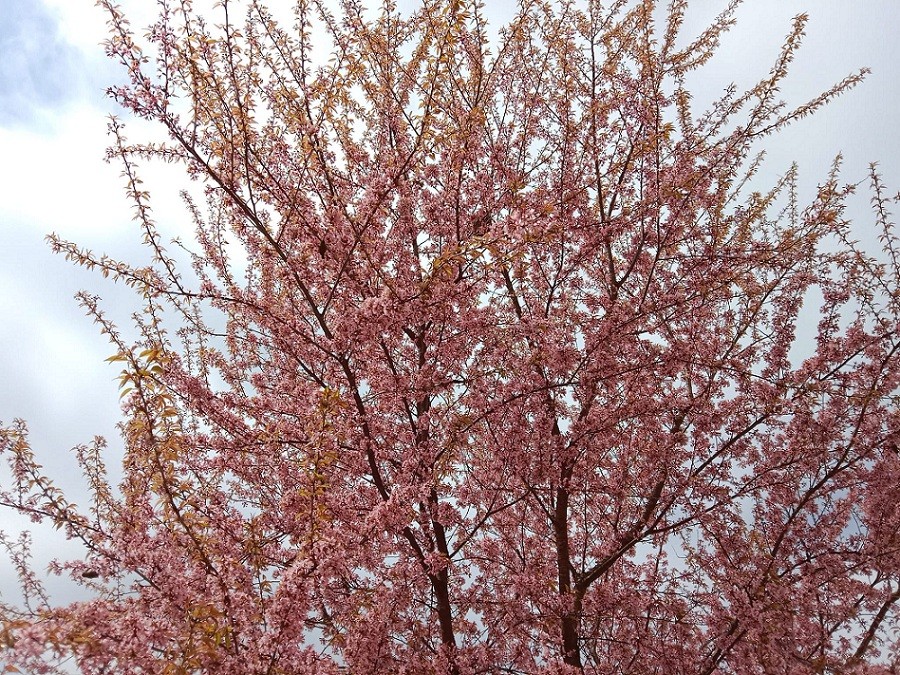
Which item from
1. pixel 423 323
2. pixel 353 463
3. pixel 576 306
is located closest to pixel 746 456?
pixel 576 306

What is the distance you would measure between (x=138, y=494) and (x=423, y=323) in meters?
2.89

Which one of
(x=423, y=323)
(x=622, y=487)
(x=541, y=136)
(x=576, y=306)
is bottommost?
(x=622, y=487)

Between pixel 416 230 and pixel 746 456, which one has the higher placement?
pixel 416 230

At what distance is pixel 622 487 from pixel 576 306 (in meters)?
2.15

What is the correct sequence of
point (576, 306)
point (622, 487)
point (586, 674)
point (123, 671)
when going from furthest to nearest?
point (576, 306), point (622, 487), point (586, 674), point (123, 671)

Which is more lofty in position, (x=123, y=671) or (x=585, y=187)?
(x=585, y=187)

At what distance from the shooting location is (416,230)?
21.3 feet

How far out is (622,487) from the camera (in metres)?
6.40

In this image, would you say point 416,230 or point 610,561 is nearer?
point 610,561

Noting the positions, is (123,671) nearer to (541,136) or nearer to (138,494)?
(138,494)

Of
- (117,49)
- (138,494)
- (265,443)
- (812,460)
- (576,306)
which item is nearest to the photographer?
(117,49)

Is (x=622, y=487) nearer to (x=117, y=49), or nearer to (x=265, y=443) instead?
(x=265, y=443)

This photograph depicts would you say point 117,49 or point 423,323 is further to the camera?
point 423,323

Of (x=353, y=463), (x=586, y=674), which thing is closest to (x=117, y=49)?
(x=353, y=463)
